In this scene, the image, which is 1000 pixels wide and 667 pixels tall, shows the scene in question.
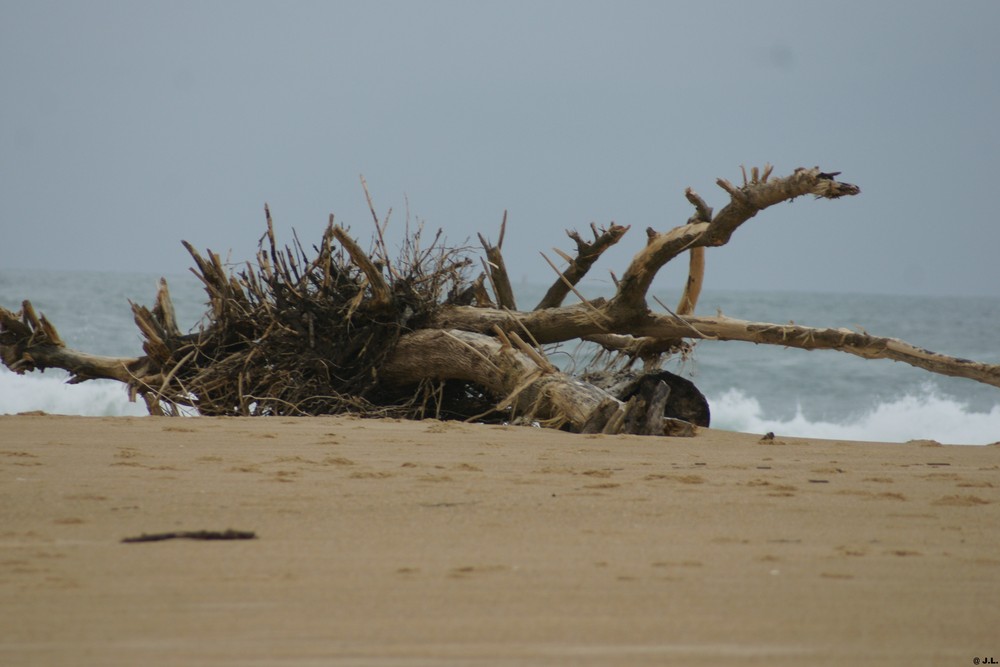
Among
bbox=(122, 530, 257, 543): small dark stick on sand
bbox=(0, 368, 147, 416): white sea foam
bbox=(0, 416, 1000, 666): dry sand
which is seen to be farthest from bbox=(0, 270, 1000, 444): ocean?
bbox=(122, 530, 257, 543): small dark stick on sand

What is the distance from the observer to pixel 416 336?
7848mm

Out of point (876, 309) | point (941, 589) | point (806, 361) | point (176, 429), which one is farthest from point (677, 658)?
point (876, 309)

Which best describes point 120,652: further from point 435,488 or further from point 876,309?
point 876,309

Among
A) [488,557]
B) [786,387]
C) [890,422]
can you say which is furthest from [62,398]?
[786,387]

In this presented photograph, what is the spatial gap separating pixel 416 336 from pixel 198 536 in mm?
4735

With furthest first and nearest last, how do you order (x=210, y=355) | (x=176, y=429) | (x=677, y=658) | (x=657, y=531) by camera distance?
(x=210, y=355) → (x=176, y=429) → (x=657, y=531) → (x=677, y=658)

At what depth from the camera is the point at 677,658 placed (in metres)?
2.05

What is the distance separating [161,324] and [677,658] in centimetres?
728

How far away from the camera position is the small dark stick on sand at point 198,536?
10.3 feet

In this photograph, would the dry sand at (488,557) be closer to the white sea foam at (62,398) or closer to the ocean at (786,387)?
the ocean at (786,387)

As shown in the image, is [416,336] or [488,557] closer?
[488,557]

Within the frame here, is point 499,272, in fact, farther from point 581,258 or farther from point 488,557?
point 488,557

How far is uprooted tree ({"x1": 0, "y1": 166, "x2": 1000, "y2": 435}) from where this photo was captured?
7.24 metres

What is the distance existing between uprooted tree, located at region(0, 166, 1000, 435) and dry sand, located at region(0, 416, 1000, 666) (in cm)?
200
